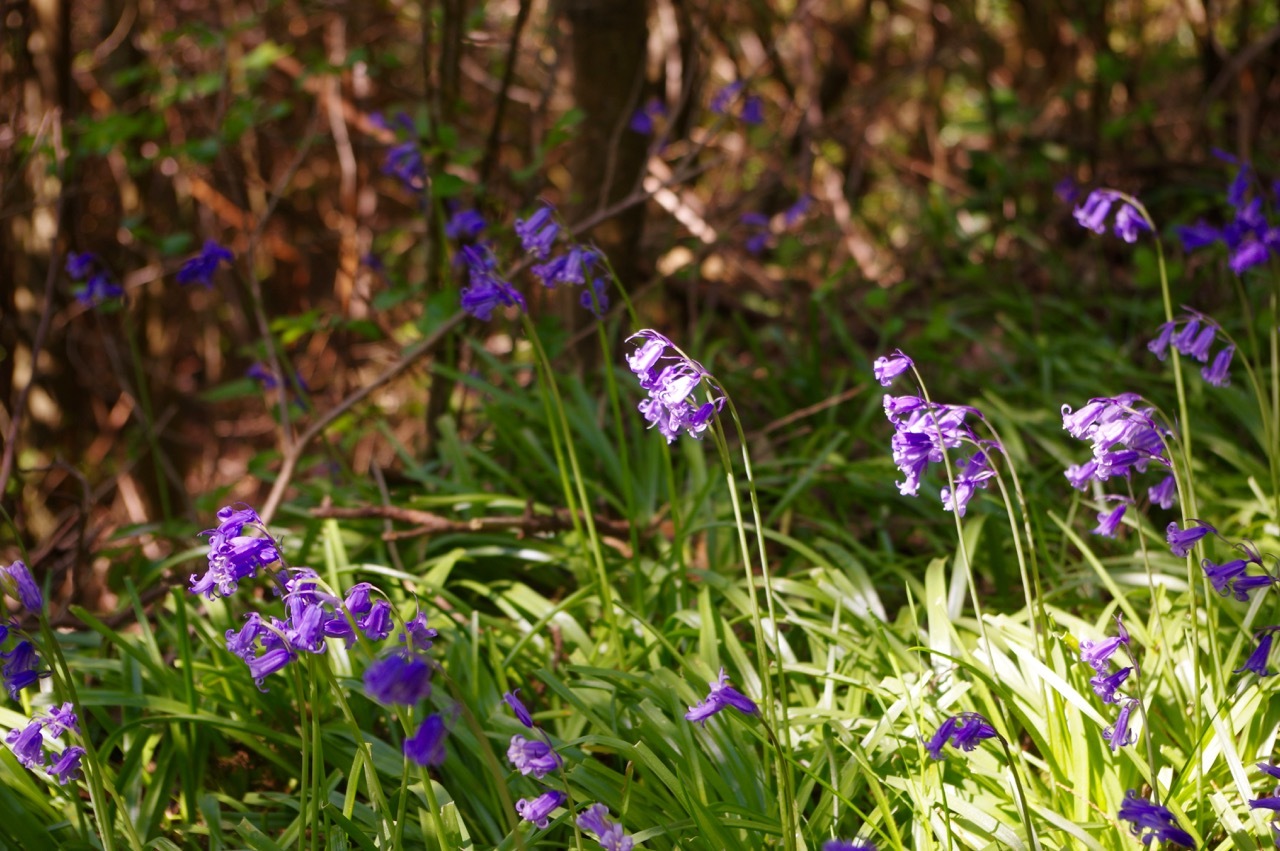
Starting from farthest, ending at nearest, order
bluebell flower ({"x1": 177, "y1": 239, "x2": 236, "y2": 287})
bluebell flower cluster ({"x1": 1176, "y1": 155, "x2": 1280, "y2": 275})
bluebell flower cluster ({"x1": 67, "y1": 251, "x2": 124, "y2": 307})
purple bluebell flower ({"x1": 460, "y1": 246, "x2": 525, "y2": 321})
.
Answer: bluebell flower cluster ({"x1": 67, "y1": 251, "x2": 124, "y2": 307}) < bluebell flower ({"x1": 177, "y1": 239, "x2": 236, "y2": 287}) < bluebell flower cluster ({"x1": 1176, "y1": 155, "x2": 1280, "y2": 275}) < purple bluebell flower ({"x1": 460, "y1": 246, "x2": 525, "y2": 321})

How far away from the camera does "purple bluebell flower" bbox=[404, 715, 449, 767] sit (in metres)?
1.28

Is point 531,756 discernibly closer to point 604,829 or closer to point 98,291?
point 604,829

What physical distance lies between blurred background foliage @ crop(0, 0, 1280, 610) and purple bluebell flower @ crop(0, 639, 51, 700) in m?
1.15

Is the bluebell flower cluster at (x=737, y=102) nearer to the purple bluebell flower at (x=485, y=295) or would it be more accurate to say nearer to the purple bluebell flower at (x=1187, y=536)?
the purple bluebell flower at (x=485, y=295)

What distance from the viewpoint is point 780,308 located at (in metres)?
5.80

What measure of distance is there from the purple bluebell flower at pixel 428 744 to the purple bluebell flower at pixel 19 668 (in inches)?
28.7

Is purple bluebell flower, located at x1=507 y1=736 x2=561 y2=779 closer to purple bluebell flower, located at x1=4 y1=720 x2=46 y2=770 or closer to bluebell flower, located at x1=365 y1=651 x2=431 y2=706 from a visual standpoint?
bluebell flower, located at x1=365 y1=651 x2=431 y2=706

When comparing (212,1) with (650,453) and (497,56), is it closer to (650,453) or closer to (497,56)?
(497,56)

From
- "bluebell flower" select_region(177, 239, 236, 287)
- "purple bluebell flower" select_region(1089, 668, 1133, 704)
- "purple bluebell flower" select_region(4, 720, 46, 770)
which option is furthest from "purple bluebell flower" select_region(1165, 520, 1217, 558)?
"bluebell flower" select_region(177, 239, 236, 287)

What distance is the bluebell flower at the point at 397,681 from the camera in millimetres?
1200

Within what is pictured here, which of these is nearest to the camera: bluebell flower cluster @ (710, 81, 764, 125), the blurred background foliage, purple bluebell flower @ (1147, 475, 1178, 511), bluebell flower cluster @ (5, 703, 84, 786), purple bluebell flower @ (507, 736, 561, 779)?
purple bluebell flower @ (507, 736, 561, 779)

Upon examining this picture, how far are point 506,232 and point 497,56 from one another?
319cm

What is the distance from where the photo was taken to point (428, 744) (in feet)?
4.22

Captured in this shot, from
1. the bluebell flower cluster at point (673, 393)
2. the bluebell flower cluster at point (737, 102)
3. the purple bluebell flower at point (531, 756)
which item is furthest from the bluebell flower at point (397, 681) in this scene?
the bluebell flower cluster at point (737, 102)
